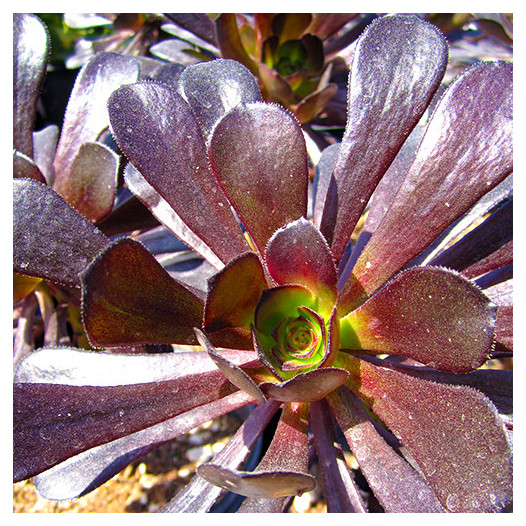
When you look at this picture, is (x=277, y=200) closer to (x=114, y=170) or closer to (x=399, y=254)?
(x=399, y=254)

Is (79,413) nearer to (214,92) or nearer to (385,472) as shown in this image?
(385,472)

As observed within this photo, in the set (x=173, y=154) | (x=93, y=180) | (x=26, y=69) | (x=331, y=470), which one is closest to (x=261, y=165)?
(x=173, y=154)

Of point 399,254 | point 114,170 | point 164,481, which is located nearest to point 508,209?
point 399,254

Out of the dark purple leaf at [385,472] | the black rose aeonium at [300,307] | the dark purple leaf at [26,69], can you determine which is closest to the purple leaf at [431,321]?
the black rose aeonium at [300,307]

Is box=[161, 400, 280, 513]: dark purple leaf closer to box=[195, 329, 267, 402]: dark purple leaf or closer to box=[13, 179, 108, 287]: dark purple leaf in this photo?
box=[195, 329, 267, 402]: dark purple leaf

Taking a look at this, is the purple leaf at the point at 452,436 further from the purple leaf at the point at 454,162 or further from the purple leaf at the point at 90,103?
the purple leaf at the point at 90,103

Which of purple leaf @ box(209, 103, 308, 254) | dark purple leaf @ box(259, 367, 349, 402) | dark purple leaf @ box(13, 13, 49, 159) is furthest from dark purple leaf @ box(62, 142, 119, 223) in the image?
dark purple leaf @ box(259, 367, 349, 402)
